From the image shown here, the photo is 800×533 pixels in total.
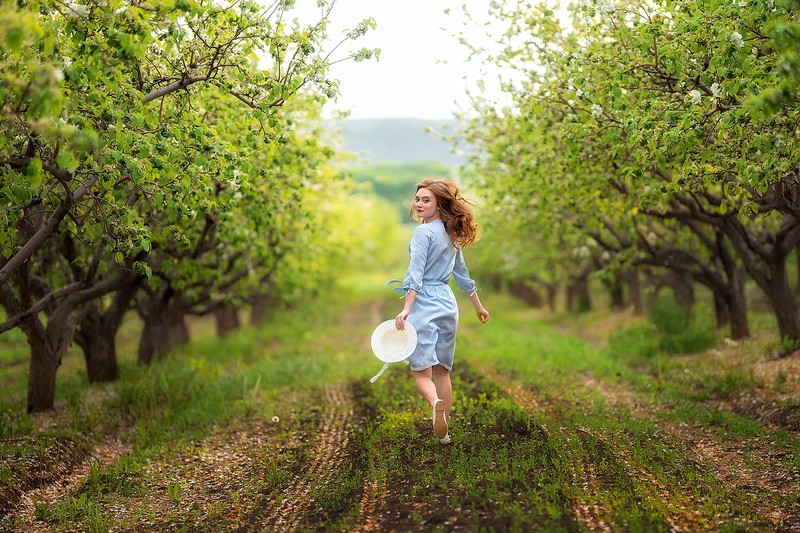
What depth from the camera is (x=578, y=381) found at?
41.1ft

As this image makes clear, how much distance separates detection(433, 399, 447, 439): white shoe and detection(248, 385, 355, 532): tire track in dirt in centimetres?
130

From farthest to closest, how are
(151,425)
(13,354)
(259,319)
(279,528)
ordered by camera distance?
1. (259,319)
2. (13,354)
3. (151,425)
4. (279,528)

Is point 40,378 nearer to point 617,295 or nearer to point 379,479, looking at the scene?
point 379,479

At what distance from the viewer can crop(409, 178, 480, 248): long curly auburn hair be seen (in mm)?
7770

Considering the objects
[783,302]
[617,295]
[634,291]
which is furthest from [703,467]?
[617,295]

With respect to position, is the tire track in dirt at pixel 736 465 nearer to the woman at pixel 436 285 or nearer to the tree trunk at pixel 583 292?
the woman at pixel 436 285

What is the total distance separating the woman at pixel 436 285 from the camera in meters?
7.34

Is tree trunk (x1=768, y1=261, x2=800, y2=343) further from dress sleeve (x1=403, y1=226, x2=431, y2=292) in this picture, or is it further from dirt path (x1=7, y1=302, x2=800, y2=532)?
dress sleeve (x1=403, y1=226, x2=431, y2=292)

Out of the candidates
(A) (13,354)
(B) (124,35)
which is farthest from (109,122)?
(A) (13,354)

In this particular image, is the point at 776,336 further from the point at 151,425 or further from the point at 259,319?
the point at 259,319

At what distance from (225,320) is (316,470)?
803 inches

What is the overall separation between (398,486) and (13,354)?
64.1 ft

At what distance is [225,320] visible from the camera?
2706 cm

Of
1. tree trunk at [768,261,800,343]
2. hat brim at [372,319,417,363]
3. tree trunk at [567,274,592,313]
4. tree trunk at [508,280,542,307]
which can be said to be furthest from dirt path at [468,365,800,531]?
tree trunk at [508,280,542,307]
